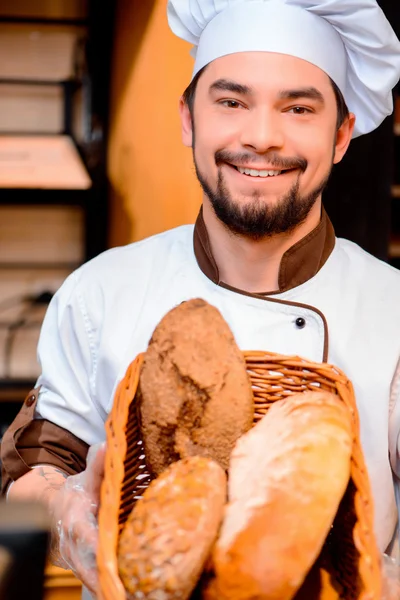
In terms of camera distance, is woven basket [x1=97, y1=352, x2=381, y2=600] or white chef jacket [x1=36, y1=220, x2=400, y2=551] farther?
white chef jacket [x1=36, y1=220, x2=400, y2=551]

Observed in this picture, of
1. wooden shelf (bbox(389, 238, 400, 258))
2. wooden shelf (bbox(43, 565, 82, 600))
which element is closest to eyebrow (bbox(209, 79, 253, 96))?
wooden shelf (bbox(389, 238, 400, 258))

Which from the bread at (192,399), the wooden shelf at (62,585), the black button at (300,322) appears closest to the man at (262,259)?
the black button at (300,322)

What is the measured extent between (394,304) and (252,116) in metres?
0.46

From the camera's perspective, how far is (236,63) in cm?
137

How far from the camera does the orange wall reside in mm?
2129

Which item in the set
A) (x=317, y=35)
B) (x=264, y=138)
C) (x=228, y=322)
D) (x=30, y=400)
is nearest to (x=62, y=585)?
(x=30, y=400)

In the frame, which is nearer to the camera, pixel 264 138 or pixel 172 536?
pixel 172 536

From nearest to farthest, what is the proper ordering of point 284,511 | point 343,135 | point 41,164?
point 284,511, point 343,135, point 41,164

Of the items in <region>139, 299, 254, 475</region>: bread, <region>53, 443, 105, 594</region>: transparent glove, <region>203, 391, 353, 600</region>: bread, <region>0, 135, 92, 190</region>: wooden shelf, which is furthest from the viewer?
<region>0, 135, 92, 190</region>: wooden shelf

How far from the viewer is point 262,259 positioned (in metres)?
1.45

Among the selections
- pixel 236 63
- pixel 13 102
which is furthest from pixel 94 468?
pixel 13 102

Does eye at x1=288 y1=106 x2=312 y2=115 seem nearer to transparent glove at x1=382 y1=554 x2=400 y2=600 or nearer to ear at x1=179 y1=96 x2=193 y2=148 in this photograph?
ear at x1=179 y1=96 x2=193 y2=148

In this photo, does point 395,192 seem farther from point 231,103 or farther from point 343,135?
point 231,103

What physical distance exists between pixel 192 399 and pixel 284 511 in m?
0.27
